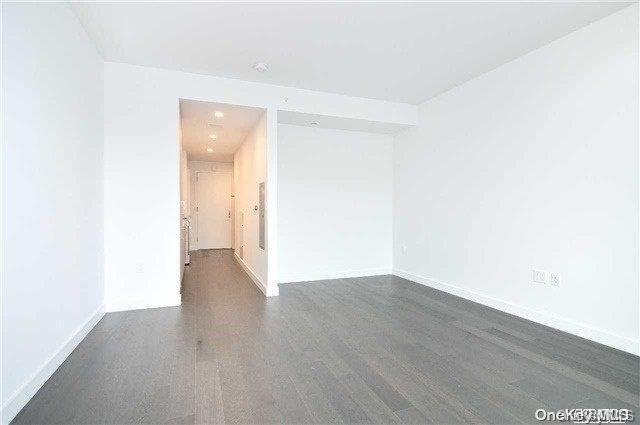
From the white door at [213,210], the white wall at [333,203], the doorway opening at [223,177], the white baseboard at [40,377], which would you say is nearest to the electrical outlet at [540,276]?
the white wall at [333,203]

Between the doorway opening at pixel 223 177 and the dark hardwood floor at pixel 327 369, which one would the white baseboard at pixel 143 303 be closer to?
the dark hardwood floor at pixel 327 369

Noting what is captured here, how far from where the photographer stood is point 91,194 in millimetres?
2920

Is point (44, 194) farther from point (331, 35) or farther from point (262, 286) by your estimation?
point (262, 286)

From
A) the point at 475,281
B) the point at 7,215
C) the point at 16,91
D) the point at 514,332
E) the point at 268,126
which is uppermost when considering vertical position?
the point at 268,126

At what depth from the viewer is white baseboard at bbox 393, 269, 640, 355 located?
96.3 inches

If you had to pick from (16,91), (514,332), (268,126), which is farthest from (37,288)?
(514,332)

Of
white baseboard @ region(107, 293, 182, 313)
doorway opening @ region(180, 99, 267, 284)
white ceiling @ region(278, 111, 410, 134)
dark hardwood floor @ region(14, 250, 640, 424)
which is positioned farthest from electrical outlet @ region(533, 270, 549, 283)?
white baseboard @ region(107, 293, 182, 313)

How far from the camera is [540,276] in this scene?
121 inches

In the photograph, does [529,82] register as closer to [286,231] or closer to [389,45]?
[389,45]

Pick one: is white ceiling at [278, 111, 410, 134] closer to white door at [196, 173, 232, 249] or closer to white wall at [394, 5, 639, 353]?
white wall at [394, 5, 639, 353]

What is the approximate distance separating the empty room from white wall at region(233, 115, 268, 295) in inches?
3.3

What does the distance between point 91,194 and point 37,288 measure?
126cm

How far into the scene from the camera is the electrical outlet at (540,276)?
119 inches

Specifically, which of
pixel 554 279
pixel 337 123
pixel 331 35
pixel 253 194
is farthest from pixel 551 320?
pixel 253 194
